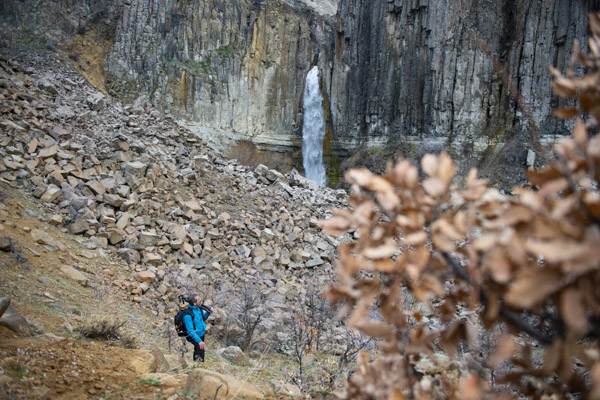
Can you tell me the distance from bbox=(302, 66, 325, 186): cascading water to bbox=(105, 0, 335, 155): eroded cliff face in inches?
23.3

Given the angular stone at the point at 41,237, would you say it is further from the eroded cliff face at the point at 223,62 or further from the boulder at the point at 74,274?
the eroded cliff face at the point at 223,62

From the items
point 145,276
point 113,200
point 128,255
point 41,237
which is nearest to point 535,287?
point 145,276

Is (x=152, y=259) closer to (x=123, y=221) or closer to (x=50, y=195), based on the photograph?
(x=123, y=221)

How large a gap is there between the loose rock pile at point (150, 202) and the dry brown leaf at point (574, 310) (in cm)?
841

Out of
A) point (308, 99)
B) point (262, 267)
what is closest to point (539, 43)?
point (308, 99)

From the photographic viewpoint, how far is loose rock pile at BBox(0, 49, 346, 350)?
1024cm

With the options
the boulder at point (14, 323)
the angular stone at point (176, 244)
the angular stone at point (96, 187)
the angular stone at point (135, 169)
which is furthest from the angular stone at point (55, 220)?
the boulder at point (14, 323)

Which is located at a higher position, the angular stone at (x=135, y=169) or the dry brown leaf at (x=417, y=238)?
the angular stone at (x=135, y=169)

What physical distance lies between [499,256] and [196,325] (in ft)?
18.2

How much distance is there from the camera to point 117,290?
8.37 m

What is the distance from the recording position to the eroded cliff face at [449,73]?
75.3 feet

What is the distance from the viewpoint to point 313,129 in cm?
3122

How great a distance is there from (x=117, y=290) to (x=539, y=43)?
83.3ft

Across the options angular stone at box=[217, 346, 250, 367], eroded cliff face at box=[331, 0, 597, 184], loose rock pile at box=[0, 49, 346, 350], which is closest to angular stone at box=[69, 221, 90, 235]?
loose rock pile at box=[0, 49, 346, 350]
